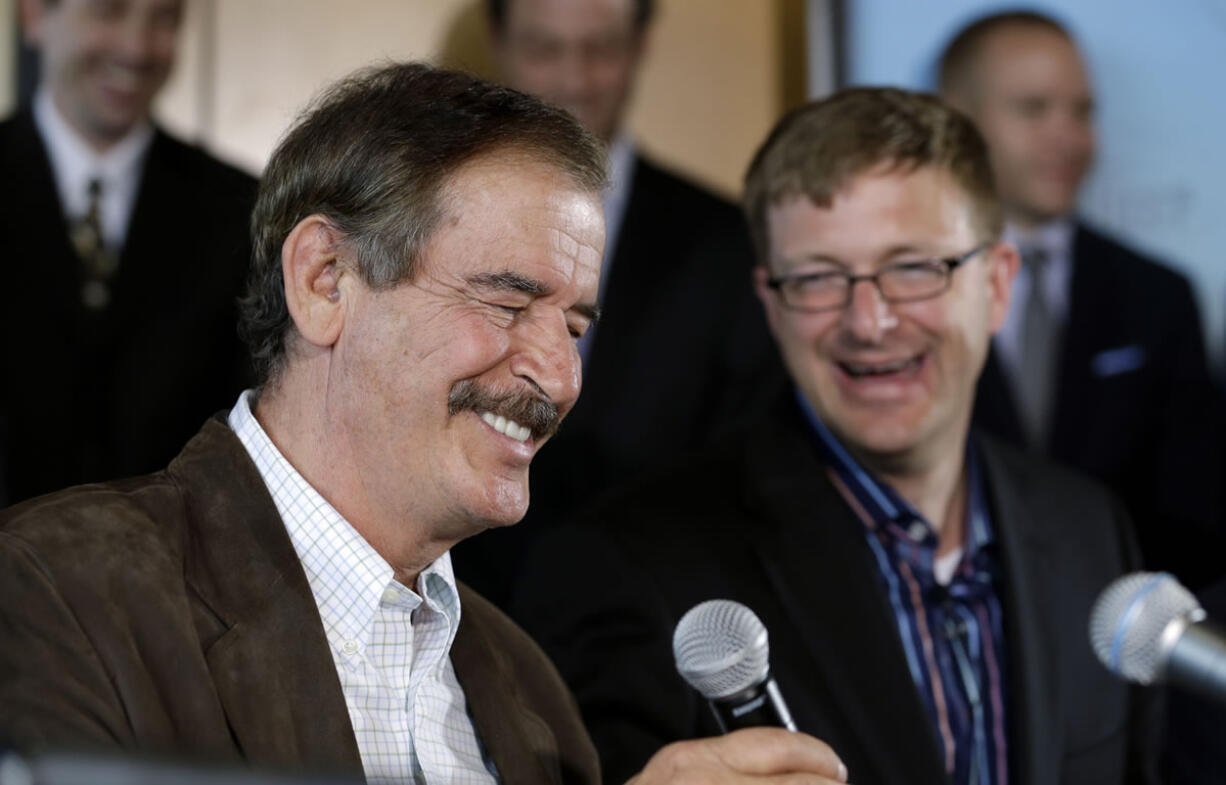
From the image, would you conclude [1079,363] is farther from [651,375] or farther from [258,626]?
[258,626]

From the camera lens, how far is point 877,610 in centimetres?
252

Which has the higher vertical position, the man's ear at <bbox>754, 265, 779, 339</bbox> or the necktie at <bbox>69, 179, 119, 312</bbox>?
the necktie at <bbox>69, 179, 119, 312</bbox>

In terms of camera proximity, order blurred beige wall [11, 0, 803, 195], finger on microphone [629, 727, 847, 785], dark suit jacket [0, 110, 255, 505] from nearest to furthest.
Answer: finger on microphone [629, 727, 847, 785] → dark suit jacket [0, 110, 255, 505] → blurred beige wall [11, 0, 803, 195]

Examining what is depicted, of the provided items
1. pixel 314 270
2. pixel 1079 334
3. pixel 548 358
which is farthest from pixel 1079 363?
pixel 314 270

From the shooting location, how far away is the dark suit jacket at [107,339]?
3.12 m

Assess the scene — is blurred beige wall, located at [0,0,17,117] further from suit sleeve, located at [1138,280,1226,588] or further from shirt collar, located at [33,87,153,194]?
suit sleeve, located at [1138,280,1226,588]

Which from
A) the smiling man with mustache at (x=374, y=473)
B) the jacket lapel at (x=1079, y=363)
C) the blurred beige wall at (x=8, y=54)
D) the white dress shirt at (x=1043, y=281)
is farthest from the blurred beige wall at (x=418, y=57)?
the smiling man with mustache at (x=374, y=473)

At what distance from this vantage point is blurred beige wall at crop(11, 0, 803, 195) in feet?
11.5

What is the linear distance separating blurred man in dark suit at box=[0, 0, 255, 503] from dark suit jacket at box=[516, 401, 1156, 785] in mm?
933

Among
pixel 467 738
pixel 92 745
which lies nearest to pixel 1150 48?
pixel 467 738

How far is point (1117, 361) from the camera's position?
3.77m

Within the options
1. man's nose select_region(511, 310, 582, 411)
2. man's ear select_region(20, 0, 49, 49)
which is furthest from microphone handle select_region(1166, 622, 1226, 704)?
man's ear select_region(20, 0, 49, 49)

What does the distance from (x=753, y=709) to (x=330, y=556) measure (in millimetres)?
456

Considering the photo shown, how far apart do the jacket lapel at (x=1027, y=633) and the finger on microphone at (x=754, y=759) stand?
913 mm
